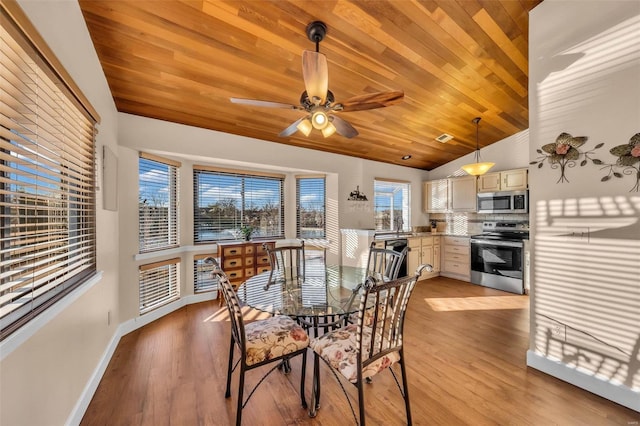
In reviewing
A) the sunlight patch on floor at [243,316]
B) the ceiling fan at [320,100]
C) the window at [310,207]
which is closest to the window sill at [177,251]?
the sunlight patch on floor at [243,316]

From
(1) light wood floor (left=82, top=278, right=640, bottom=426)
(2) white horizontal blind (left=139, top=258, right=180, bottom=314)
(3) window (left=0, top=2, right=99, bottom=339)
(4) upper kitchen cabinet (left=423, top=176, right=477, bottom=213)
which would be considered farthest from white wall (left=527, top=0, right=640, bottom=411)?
(2) white horizontal blind (left=139, top=258, right=180, bottom=314)

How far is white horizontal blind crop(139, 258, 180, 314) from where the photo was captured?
3209 mm

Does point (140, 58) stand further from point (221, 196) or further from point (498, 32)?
point (498, 32)

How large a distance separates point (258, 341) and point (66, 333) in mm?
1129

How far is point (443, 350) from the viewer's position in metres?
2.54

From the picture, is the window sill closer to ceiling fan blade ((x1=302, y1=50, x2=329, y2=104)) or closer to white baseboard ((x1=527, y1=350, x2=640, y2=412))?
ceiling fan blade ((x1=302, y1=50, x2=329, y2=104))

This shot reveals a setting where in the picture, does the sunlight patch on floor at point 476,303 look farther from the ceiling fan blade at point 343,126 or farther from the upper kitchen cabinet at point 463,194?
the ceiling fan blade at point 343,126

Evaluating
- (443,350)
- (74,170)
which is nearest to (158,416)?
(74,170)

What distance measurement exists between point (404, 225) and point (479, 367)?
3769 millimetres

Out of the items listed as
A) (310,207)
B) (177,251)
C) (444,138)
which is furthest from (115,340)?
(444,138)

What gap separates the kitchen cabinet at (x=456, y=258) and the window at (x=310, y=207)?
267 cm

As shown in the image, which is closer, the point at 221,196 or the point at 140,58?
the point at 140,58

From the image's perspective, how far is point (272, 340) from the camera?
1.73m

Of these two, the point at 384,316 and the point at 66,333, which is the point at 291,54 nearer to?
the point at 384,316
